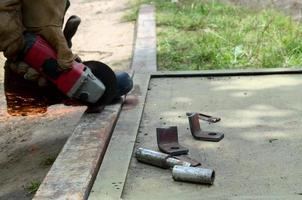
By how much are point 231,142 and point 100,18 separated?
23.6ft

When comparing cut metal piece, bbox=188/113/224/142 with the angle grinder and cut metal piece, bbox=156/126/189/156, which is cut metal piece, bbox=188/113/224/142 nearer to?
cut metal piece, bbox=156/126/189/156

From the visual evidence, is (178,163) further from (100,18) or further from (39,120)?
(100,18)

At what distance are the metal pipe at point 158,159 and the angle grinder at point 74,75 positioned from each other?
708 mm

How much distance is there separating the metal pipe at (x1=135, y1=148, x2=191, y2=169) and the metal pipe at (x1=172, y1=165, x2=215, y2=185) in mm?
123

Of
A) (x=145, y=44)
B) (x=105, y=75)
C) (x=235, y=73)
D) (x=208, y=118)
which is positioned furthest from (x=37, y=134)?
(x=145, y=44)

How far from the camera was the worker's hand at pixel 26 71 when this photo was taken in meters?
3.31

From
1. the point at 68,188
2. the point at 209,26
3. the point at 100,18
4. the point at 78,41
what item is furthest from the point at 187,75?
the point at 100,18

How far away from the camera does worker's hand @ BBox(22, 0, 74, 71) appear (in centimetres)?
332

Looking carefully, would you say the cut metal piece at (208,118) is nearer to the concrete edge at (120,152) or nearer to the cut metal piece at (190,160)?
the concrete edge at (120,152)

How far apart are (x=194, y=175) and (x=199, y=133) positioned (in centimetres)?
64

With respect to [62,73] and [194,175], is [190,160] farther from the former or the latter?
[62,73]

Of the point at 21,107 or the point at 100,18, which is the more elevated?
the point at 21,107

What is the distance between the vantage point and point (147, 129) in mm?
3395

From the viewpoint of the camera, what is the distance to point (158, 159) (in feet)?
9.29
